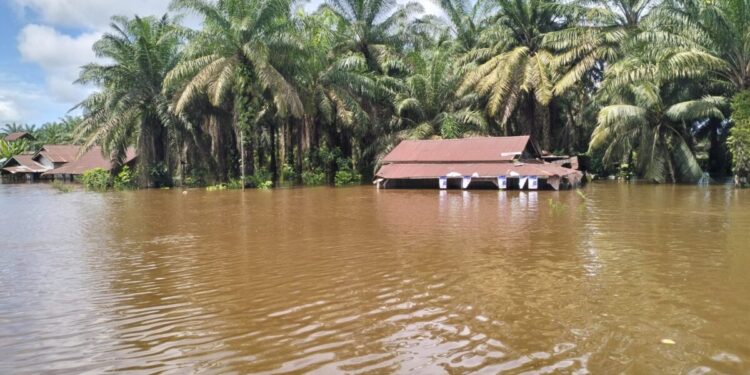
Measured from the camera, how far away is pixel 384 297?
6.53 metres

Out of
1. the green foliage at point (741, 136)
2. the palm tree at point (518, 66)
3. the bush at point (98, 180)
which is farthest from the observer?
the bush at point (98, 180)

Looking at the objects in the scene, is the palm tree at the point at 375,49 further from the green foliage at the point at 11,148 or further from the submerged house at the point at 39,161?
the green foliage at the point at 11,148

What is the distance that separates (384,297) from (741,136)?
22.1 m

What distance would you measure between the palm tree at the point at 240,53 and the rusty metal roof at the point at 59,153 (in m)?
33.5

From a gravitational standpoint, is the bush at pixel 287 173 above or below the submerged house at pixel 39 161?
below

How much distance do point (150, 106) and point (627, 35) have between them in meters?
27.2

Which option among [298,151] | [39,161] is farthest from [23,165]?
[298,151]

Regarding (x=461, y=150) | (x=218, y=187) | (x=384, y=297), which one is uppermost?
(x=461, y=150)

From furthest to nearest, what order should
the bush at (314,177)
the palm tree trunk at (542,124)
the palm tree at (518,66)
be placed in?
the palm tree trunk at (542,124) < the bush at (314,177) < the palm tree at (518,66)

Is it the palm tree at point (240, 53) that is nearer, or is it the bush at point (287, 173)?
the palm tree at point (240, 53)

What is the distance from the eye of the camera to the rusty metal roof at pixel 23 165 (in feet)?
187

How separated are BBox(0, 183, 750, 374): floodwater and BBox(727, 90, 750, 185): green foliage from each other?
1183 cm

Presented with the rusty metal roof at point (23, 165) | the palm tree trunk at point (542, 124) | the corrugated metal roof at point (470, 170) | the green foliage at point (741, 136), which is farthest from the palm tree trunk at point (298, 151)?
the rusty metal roof at point (23, 165)

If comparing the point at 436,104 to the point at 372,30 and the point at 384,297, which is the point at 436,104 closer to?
the point at 372,30
